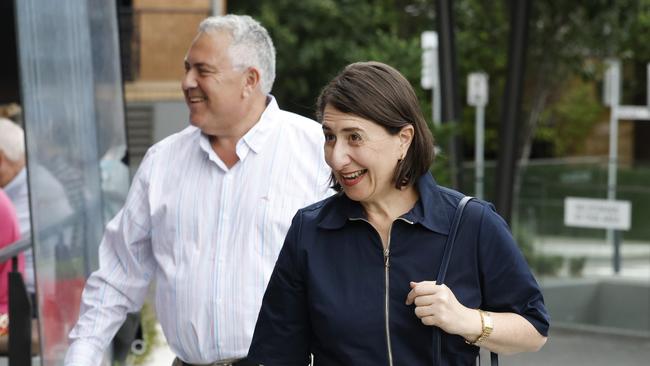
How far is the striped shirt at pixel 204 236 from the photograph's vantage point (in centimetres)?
386

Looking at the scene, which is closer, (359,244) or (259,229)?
A: (359,244)

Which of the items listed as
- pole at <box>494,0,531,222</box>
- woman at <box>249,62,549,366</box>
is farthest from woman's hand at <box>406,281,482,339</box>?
pole at <box>494,0,531,222</box>

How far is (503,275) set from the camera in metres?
2.66

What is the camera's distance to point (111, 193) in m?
6.74

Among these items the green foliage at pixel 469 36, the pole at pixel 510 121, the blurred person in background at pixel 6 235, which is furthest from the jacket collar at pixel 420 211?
the green foliage at pixel 469 36

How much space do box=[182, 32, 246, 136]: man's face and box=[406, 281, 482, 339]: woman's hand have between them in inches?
61.0

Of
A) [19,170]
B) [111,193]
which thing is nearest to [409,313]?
[111,193]

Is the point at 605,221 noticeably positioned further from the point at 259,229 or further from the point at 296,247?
the point at 296,247

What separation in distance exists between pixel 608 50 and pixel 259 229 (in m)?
22.4

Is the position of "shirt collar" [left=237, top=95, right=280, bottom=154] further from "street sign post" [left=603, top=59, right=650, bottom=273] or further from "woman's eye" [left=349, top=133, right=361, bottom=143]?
"street sign post" [left=603, top=59, right=650, bottom=273]

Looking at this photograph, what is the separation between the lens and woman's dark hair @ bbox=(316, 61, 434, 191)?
267 cm

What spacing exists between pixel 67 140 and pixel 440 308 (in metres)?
3.23

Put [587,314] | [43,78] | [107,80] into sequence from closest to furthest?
[43,78]
[107,80]
[587,314]

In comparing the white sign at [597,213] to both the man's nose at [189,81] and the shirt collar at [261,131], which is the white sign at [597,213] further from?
the man's nose at [189,81]
